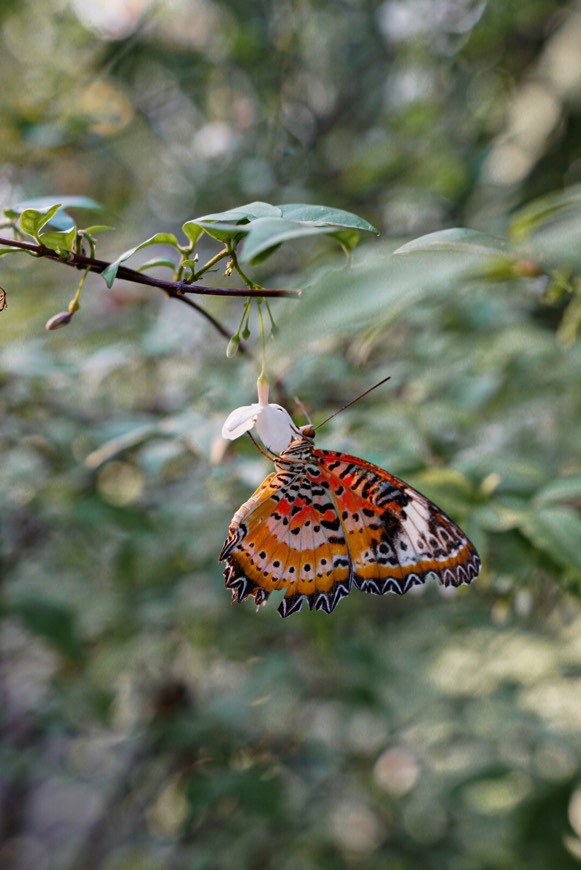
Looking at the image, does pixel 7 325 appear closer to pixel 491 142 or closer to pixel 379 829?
pixel 379 829

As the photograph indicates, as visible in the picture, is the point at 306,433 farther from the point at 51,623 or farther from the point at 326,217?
the point at 51,623

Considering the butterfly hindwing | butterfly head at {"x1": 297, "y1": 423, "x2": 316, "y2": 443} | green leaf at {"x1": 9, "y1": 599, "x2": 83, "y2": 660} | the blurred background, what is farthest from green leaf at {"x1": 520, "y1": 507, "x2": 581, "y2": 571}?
green leaf at {"x1": 9, "y1": 599, "x2": 83, "y2": 660}

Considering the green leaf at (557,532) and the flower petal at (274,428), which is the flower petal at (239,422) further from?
the green leaf at (557,532)

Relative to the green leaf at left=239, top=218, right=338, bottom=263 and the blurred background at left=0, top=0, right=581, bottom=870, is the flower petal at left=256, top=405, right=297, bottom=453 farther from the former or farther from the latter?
the green leaf at left=239, top=218, right=338, bottom=263

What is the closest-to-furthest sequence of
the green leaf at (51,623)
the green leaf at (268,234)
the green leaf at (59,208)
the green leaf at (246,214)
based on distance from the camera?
1. the green leaf at (268,234)
2. the green leaf at (246,214)
3. the green leaf at (59,208)
4. the green leaf at (51,623)

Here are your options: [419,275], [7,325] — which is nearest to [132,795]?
[7,325]

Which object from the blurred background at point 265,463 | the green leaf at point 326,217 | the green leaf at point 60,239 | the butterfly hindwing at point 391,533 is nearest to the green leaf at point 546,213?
the blurred background at point 265,463

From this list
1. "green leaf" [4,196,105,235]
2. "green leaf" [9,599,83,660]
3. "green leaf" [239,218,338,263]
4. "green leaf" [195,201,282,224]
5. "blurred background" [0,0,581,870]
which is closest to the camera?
"green leaf" [239,218,338,263]
